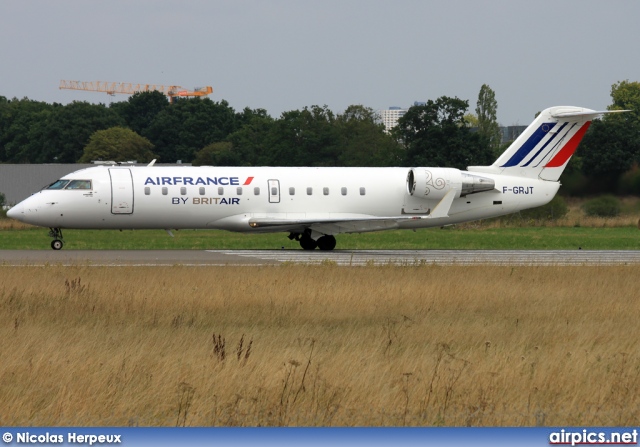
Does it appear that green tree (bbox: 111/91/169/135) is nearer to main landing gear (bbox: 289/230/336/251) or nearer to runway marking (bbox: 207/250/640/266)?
main landing gear (bbox: 289/230/336/251)

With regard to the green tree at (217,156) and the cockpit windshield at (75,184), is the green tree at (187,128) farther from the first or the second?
the cockpit windshield at (75,184)

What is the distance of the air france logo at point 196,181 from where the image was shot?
3325 cm

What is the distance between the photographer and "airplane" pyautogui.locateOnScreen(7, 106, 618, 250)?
32.9m

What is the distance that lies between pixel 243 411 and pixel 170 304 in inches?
308

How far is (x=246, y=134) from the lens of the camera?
117 m

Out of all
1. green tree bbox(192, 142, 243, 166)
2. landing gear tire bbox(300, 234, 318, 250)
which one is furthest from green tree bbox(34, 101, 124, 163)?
landing gear tire bbox(300, 234, 318, 250)

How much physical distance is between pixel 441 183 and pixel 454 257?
4192 millimetres

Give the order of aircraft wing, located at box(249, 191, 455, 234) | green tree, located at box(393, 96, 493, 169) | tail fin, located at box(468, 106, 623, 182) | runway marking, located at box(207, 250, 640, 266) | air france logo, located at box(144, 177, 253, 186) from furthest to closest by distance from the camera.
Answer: green tree, located at box(393, 96, 493, 169) → tail fin, located at box(468, 106, 623, 182) → aircraft wing, located at box(249, 191, 455, 234) → air france logo, located at box(144, 177, 253, 186) → runway marking, located at box(207, 250, 640, 266)

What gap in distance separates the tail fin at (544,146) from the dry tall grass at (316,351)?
15182 mm

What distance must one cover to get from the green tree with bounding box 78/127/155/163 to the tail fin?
264ft

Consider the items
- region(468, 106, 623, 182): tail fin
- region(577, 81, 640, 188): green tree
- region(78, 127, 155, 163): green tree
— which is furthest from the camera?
region(78, 127, 155, 163): green tree

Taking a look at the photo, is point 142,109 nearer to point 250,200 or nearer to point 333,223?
point 250,200

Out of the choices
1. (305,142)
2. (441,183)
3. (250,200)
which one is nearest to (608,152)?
(441,183)

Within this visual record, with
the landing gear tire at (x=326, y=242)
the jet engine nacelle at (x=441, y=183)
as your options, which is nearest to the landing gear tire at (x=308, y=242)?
the landing gear tire at (x=326, y=242)
